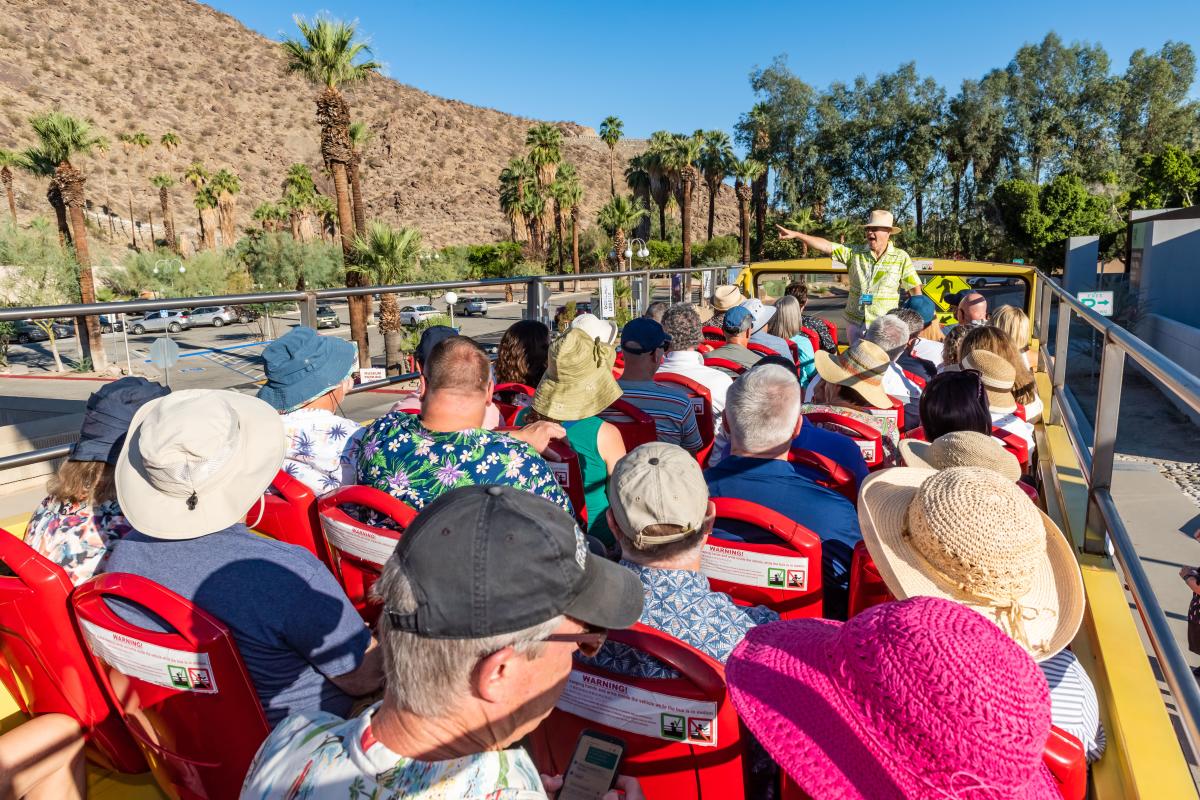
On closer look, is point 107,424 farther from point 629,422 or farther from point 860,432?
point 860,432

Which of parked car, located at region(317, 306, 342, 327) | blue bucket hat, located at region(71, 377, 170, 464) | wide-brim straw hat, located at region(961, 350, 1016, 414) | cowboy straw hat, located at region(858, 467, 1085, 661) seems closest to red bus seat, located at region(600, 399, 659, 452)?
wide-brim straw hat, located at region(961, 350, 1016, 414)

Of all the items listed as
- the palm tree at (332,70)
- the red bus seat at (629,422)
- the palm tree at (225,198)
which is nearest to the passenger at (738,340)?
the red bus seat at (629,422)

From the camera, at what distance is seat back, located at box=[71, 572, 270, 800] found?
1458 millimetres

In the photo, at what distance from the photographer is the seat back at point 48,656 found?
167 cm

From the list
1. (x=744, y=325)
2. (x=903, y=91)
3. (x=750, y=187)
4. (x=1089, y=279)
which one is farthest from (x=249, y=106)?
(x=744, y=325)

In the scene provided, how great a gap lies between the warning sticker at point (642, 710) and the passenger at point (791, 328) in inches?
183

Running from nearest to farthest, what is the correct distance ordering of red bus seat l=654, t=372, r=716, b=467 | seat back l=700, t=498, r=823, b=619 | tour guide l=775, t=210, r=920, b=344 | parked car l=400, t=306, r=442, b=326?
seat back l=700, t=498, r=823, b=619 < red bus seat l=654, t=372, r=716, b=467 < tour guide l=775, t=210, r=920, b=344 < parked car l=400, t=306, r=442, b=326

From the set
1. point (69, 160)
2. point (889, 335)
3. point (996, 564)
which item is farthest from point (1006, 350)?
point (69, 160)

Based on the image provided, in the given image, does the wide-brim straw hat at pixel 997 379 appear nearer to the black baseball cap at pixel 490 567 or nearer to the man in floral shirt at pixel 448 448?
the man in floral shirt at pixel 448 448

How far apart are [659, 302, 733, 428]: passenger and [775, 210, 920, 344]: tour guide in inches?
78.8

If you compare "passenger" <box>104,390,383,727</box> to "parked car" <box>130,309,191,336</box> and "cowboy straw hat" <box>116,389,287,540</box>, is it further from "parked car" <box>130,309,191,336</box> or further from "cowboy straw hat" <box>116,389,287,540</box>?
"parked car" <box>130,309,191,336</box>

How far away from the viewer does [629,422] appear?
3.34 metres

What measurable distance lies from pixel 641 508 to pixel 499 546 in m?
0.73

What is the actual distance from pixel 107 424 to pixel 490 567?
1670 millimetres
